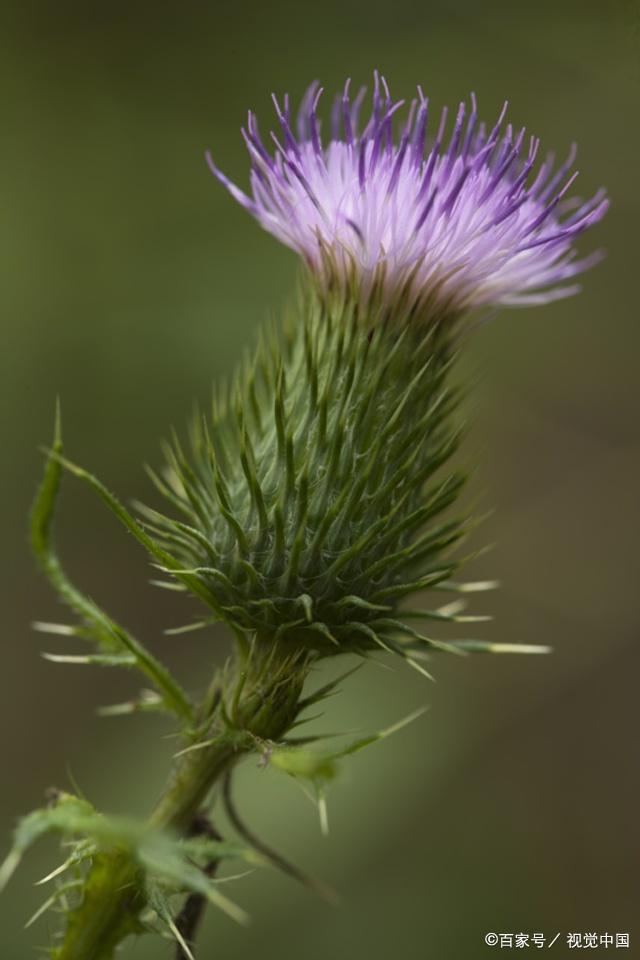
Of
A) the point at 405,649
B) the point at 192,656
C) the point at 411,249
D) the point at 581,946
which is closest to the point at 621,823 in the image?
the point at 581,946

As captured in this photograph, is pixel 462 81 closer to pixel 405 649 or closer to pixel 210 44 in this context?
pixel 210 44

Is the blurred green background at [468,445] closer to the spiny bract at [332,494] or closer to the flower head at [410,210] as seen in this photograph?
the flower head at [410,210]

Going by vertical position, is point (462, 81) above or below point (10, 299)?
above

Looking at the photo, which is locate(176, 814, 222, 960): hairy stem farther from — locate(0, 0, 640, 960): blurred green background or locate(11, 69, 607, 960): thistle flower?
locate(0, 0, 640, 960): blurred green background

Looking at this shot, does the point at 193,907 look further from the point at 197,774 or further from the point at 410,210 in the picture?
the point at 410,210

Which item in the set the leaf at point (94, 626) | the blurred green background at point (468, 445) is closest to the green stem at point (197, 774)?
the leaf at point (94, 626)

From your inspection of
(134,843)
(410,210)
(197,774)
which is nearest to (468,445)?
(410,210)

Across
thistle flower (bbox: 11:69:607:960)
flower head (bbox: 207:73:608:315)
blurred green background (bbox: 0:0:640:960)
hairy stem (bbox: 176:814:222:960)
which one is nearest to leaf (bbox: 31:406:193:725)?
thistle flower (bbox: 11:69:607:960)
